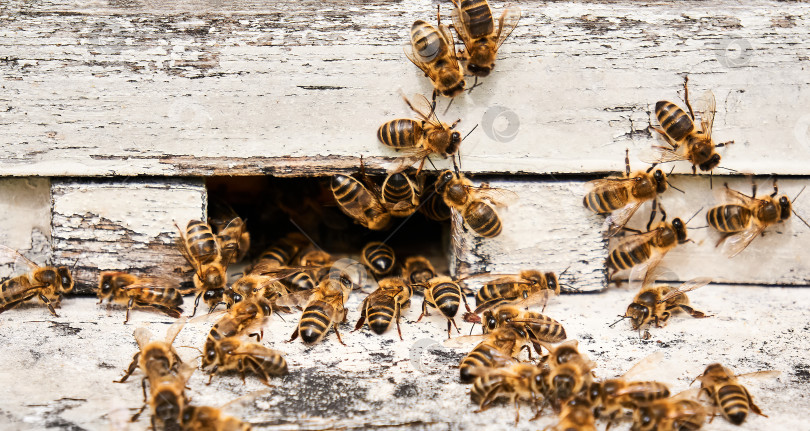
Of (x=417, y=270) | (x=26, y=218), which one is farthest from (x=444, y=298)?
(x=26, y=218)

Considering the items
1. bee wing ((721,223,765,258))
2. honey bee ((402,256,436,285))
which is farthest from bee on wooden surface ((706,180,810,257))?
honey bee ((402,256,436,285))

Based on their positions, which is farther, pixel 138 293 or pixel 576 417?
pixel 138 293

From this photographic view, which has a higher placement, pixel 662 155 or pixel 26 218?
pixel 662 155

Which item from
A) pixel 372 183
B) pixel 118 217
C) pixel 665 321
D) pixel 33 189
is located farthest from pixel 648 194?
pixel 33 189

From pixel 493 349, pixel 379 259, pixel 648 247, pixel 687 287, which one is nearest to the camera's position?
pixel 493 349

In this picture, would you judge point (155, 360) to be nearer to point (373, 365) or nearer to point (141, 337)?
point (141, 337)

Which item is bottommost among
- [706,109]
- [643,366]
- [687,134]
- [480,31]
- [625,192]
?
[643,366]

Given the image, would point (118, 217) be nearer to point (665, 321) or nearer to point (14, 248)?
point (14, 248)
